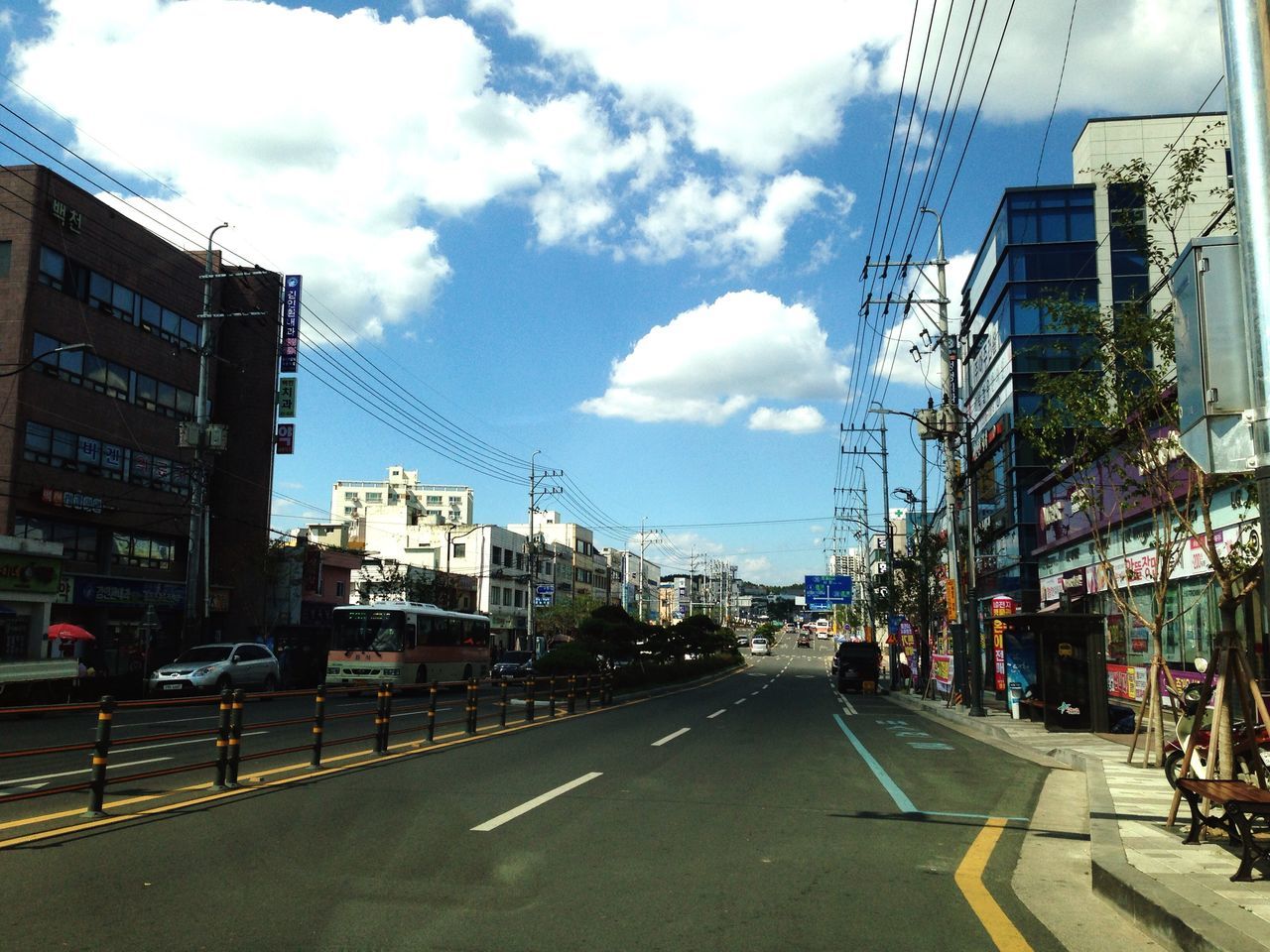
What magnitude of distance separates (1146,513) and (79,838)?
26571 millimetres

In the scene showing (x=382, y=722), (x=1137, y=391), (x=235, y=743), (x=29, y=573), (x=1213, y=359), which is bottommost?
(x=382, y=722)

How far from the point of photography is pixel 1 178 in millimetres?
35156

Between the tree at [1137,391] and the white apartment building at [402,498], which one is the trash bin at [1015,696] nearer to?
the tree at [1137,391]

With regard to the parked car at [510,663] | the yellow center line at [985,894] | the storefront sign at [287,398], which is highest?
the storefront sign at [287,398]

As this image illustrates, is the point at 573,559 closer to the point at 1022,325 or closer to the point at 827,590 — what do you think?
the point at 827,590

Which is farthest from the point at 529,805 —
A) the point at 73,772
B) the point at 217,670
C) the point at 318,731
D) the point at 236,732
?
the point at 217,670

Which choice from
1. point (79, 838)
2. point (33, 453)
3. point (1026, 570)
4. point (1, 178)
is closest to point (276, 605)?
point (33, 453)

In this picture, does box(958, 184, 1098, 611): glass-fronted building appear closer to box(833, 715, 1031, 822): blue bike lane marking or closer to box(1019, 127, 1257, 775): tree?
box(1019, 127, 1257, 775): tree

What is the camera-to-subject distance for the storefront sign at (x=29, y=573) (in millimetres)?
31094

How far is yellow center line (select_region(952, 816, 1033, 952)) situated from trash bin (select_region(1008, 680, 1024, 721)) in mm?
16095

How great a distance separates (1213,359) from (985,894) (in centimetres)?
379

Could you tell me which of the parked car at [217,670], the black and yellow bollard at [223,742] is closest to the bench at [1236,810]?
the black and yellow bollard at [223,742]

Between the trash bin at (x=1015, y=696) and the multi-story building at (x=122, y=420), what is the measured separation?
25.6 m

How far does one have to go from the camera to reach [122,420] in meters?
39.9
